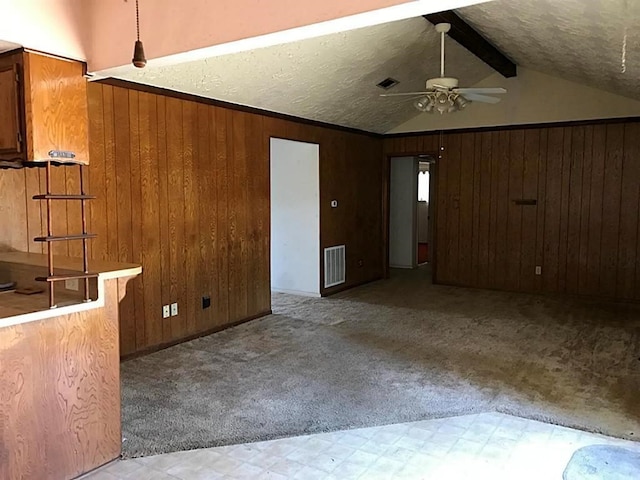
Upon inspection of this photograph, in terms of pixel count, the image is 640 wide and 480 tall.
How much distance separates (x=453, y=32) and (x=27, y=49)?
4023 millimetres

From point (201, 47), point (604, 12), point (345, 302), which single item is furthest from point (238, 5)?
point (345, 302)

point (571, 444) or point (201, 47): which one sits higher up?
point (201, 47)

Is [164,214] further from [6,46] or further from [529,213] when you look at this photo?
[529,213]

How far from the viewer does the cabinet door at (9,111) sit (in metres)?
2.68

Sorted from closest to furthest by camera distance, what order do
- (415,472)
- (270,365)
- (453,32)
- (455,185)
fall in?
(415,472)
(270,365)
(453,32)
(455,185)

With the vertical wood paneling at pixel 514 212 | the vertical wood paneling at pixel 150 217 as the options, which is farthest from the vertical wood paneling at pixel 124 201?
the vertical wood paneling at pixel 514 212

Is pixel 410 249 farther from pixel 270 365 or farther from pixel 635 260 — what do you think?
pixel 270 365

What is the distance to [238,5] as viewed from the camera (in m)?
2.33

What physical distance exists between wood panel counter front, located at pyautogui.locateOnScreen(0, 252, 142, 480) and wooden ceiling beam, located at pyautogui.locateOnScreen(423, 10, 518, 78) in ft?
12.4

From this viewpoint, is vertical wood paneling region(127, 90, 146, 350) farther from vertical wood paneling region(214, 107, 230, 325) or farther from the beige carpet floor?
vertical wood paneling region(214, 107, 230, 325)

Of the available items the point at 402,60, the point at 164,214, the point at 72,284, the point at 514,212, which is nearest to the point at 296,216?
the point at 402,60

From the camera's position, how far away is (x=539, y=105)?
674 cm

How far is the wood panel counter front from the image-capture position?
2254 mm

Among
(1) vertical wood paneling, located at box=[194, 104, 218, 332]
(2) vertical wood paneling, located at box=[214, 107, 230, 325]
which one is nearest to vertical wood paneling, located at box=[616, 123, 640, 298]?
(2) vertical wood paneling, located at box=[214, 107, 230, 325]
